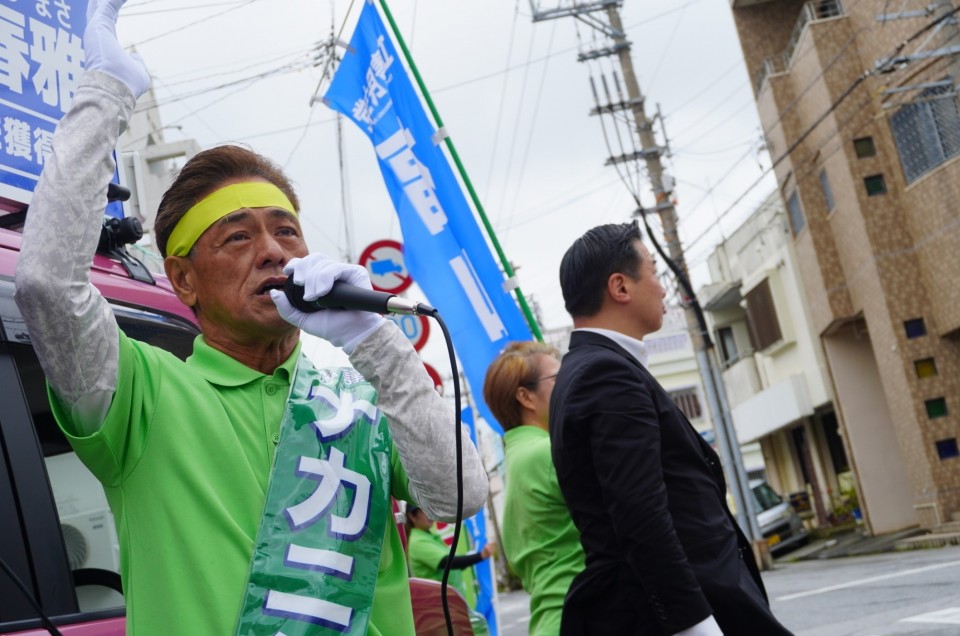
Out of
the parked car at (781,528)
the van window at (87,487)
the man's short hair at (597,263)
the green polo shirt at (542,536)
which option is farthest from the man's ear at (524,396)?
the parked car at (781,528)

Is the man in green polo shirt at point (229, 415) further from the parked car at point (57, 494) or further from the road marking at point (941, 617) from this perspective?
the road marking at point (941, 617)

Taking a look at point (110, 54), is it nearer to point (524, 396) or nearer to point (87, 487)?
point (87, 487)

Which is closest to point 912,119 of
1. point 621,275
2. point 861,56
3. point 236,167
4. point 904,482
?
point 861,56

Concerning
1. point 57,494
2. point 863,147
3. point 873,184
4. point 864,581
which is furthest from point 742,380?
point 57,494

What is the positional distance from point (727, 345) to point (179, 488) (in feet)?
110

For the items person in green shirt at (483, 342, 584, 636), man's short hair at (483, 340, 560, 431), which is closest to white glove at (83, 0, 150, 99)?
person in green shirt at (483, 342, 584, 636)

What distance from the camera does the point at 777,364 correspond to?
2927 centimetres

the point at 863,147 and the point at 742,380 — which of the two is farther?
the point at 742,380

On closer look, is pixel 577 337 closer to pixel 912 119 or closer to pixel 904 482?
pixel 912 119

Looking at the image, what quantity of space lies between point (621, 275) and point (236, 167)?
4.42 ft

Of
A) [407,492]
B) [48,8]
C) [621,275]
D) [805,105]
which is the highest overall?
[805,105]

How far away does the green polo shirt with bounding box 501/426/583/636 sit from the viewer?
3.67 m

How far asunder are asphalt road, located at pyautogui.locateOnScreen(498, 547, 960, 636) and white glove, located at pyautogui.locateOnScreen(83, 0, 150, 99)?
579cm

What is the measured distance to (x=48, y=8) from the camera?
3.57 m
